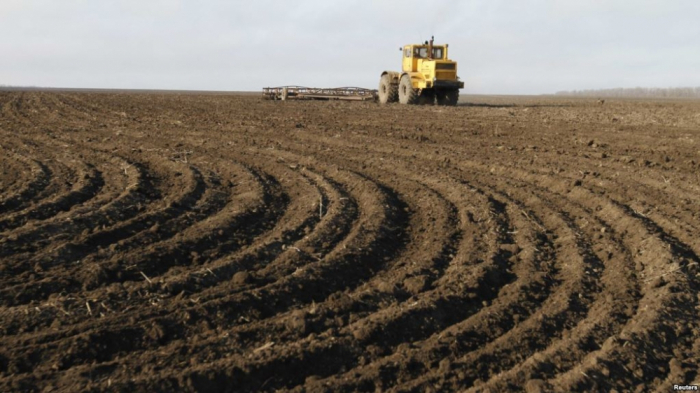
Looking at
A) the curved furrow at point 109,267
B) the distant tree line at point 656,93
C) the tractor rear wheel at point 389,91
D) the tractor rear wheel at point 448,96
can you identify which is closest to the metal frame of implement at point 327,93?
the tractor rear wheel at point 389,91

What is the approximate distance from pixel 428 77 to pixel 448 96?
5.13 ft

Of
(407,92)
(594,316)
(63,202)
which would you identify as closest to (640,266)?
(594,316)

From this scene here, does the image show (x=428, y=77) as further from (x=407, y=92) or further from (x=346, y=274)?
(x=346, y=274)

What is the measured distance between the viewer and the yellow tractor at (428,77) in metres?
24.9

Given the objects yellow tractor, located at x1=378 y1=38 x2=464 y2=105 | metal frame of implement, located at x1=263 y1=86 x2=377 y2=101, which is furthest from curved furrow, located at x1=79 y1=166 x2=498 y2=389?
metal frame of implement, located at x1=263 y1=86 x2=377 y2=101

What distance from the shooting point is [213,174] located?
9.17 metres

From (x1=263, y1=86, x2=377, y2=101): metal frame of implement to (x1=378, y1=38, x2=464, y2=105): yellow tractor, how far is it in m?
2.84

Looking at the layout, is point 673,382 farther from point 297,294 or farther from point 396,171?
point 396,171

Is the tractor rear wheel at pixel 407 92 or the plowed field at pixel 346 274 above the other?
the tractor rear wheel at pixel 407 92

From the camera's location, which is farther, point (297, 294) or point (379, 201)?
point (379, 201)

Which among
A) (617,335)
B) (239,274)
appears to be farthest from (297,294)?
(617,335)

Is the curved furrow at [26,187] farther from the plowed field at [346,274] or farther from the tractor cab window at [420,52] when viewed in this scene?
the tractor cab window at [420,52]

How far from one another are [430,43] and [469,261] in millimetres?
21428

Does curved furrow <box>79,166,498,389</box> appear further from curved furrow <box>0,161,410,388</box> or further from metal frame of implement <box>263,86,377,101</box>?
metal frame of implement <box>263,86,377,101</box>
